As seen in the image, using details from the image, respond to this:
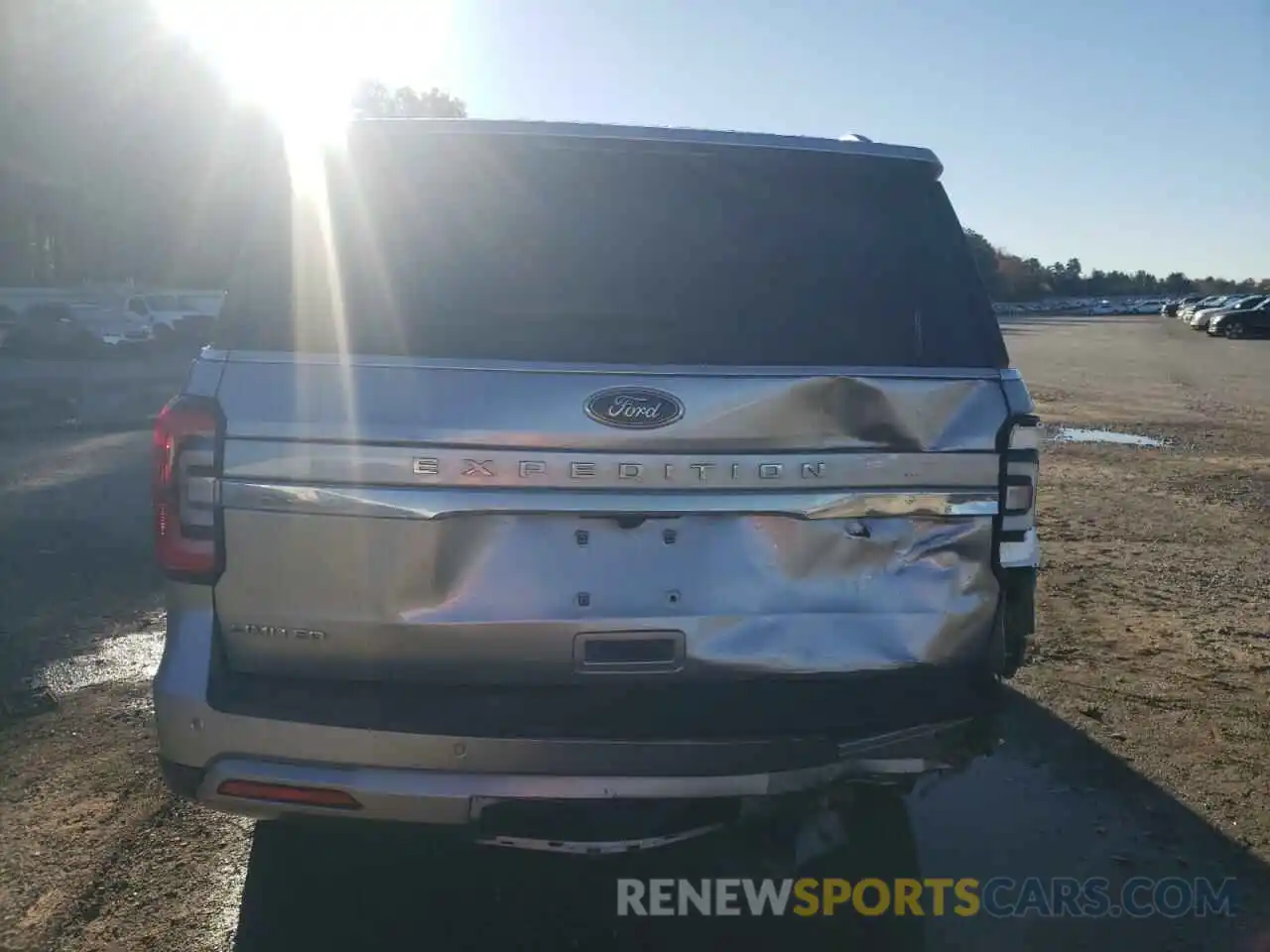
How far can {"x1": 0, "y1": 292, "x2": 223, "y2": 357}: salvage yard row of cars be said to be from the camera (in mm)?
33062

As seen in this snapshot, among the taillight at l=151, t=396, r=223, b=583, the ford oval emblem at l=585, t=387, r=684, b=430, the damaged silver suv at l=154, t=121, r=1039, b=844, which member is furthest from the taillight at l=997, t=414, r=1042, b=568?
the taillight at l=151, t=396, r=223, b=583

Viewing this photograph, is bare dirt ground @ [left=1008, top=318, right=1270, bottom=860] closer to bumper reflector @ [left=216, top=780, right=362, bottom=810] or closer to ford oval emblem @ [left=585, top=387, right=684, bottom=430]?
ford oval emblem @ [left=585, top=387, right=684, bottom=430]

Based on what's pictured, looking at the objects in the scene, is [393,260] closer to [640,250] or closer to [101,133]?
[640,250]

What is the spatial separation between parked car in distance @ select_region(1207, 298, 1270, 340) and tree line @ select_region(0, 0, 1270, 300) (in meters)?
22.2

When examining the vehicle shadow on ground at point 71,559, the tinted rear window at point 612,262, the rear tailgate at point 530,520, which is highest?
the tinted rear window at point 612,262

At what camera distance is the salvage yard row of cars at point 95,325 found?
3306cm

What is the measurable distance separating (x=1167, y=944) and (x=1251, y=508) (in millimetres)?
8405

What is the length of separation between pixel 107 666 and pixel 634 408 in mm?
4260

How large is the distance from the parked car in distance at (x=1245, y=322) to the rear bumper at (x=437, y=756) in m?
58.7

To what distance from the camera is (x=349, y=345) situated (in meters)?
3.14

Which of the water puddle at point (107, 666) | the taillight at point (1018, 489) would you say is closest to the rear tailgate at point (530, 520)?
the taillight at point (1018, 489)

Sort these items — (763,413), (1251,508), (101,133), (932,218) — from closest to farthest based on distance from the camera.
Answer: (763,413), (932,218), (1251,508), (101,133)

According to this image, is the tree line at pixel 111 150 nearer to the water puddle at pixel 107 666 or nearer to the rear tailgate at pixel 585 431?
the water puddle at pixel 107 666

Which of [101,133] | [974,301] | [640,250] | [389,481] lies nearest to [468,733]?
[389,481]
